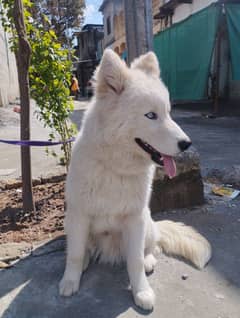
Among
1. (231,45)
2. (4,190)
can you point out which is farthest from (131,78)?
(231,45)

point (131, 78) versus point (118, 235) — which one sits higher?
point (131, 78)

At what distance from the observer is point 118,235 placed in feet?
6.81

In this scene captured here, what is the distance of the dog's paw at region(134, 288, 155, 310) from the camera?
1.76 metres

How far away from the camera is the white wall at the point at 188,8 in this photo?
481 inches

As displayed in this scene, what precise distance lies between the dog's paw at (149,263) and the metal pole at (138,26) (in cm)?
207

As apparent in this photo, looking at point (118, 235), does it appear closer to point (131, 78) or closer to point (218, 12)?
point (131, 78)

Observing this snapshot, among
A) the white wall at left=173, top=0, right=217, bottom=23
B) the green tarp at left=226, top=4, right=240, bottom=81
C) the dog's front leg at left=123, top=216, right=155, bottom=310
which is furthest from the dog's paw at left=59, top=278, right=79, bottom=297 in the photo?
the white wall at left=173, top=0, right=217, bottom=23

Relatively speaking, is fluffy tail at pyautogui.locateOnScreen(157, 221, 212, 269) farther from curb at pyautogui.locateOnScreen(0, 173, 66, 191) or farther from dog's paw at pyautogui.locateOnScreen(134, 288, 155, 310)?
curb at pyautogui.locateOnScreen(0, 173, 66, 191)

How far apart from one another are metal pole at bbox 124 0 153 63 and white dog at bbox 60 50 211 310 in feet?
4.17

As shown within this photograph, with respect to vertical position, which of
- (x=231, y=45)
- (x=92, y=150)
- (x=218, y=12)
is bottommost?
(x=92, y=150)

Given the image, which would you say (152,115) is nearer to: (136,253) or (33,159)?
(136,253)

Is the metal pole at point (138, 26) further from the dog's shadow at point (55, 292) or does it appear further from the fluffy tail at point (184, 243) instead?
the dog's shadow at point (55, 292)

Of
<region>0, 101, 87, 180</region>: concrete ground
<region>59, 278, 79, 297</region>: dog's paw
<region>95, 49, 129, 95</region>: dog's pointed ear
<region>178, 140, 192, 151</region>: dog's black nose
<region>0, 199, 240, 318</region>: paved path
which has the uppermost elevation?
<region>95, 49, 129, 95</region>: dog's pointed ear

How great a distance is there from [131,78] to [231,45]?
7.46 meters
